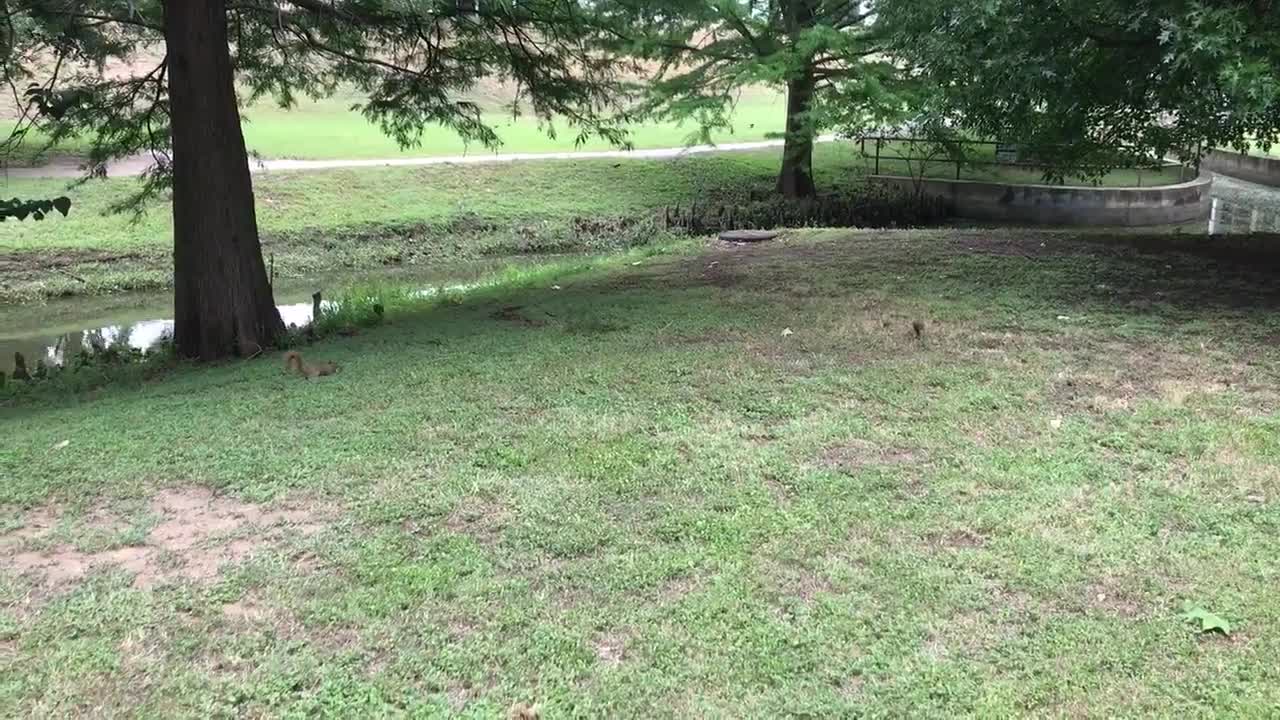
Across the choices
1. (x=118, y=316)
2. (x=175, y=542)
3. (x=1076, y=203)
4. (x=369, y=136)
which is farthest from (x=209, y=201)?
(x=369, y=136)

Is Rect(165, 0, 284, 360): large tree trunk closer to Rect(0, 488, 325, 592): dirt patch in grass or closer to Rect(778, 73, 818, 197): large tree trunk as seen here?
Rect(0, 488, 325, 592): dirt patch in grass

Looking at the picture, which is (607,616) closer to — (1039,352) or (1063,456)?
(1063,456)

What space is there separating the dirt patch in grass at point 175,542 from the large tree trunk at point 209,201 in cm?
409

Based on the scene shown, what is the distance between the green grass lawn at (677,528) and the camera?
121 inches

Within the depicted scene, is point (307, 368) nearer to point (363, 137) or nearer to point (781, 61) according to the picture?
point (781, 61)

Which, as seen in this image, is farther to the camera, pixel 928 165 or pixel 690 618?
pixel 928 165

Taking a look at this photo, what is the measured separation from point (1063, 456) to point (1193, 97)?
405 centimetres

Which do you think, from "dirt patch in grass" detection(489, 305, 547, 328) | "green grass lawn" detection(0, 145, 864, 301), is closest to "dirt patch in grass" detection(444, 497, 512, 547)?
"dirt patch in grass" detection(489, 305, 547, 328)

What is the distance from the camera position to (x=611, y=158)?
1012 inches

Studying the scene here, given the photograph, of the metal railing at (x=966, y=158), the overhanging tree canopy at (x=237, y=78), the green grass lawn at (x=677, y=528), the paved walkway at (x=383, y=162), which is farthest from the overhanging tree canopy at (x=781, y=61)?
the green grass lawn at (x=677, y=528)

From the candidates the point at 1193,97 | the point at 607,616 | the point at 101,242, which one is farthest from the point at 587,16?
Result: the point at 101,242

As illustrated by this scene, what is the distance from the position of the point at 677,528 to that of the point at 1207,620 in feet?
6.23

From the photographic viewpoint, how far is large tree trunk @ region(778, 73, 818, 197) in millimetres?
19125

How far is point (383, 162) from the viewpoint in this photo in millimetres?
23688
